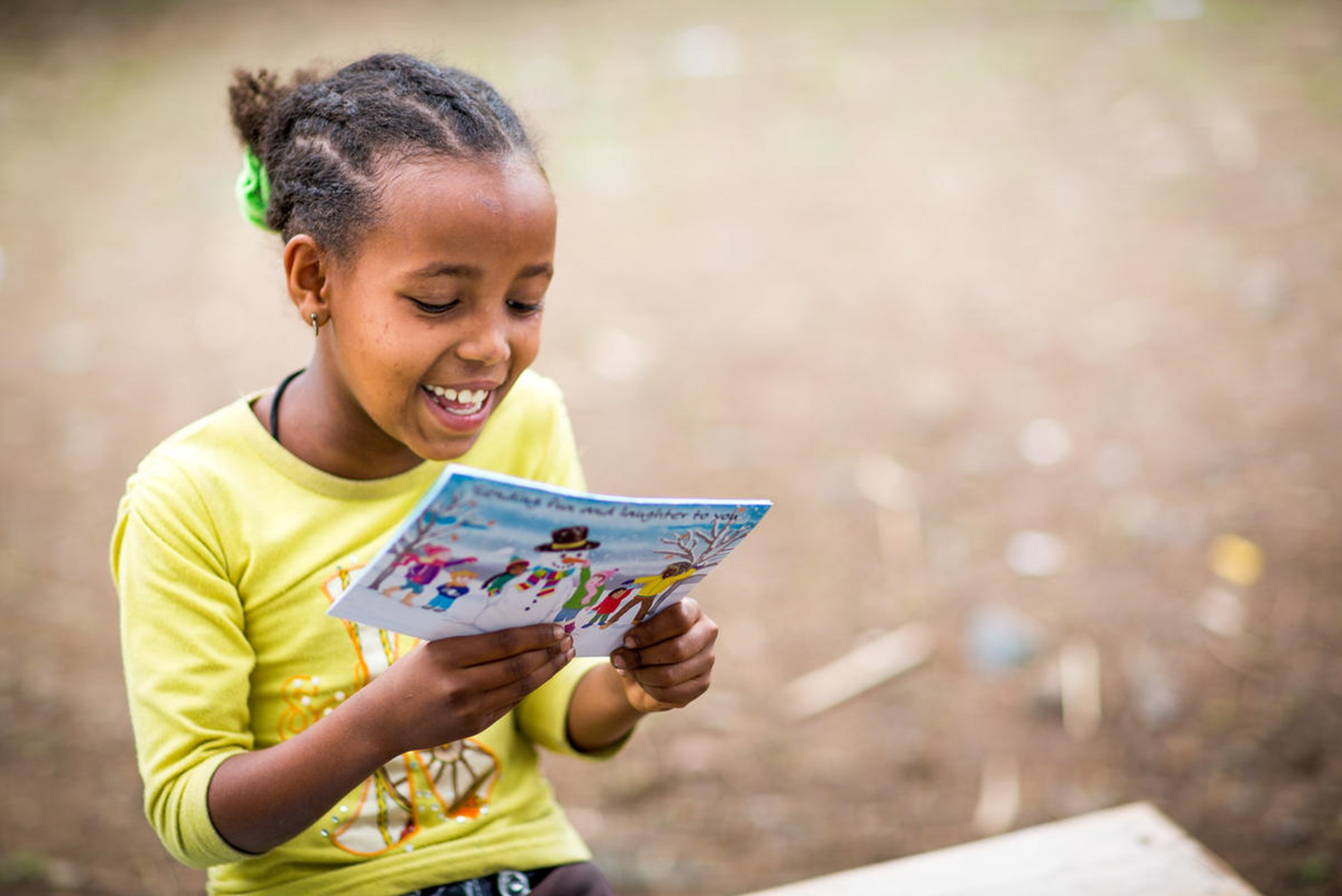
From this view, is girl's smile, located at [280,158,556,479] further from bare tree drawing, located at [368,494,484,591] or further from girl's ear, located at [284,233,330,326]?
bare tree drawing, located at [368,494,484,591]

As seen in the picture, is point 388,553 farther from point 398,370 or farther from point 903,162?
point 903,162

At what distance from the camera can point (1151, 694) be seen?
3.14 metres

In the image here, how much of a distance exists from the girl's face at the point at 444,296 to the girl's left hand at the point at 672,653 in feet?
1.02

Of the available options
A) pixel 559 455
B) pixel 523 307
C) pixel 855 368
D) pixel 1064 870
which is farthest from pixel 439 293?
pixel 855 368

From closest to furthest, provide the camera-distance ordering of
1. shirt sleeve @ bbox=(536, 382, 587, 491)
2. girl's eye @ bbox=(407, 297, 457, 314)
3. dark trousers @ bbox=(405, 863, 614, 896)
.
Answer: girl's eye @ bbox=(407, 297, 457, 314) < dark trousers @ bbox=(405, 863, 614, 896) < shirt sleeve @ bbox=(536, 382, 587, 491)

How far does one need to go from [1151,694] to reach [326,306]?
2.50 meters

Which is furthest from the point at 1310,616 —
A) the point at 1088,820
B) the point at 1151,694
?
the point at 1088,820

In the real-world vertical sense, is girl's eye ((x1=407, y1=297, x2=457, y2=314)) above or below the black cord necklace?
above

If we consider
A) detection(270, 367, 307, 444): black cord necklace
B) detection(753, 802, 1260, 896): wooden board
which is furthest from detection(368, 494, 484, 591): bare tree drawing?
detection(753, 802, 1260, 896): wooden board

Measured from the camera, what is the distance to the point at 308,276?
145 centimetres

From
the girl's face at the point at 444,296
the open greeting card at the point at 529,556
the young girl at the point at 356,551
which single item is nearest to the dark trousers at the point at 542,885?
the young girl at the point at 356,551

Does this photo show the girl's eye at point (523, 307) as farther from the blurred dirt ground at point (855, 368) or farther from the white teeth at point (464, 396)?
the blurred dirt ground at point (855, 368)

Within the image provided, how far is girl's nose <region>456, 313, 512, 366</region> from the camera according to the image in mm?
1354

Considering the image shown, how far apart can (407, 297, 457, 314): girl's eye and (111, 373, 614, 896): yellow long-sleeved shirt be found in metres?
0.32
